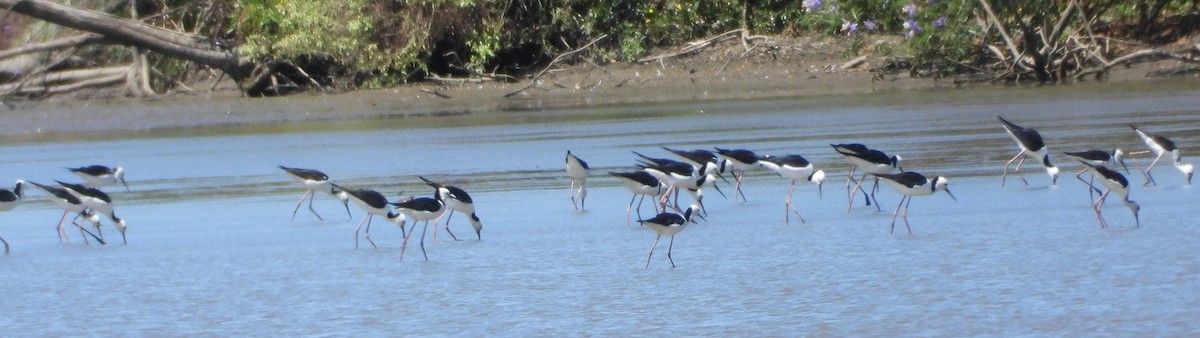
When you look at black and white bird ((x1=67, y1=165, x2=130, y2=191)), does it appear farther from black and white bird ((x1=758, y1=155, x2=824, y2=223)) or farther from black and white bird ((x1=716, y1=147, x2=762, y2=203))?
black and white bird ((x1=758, y1=155, x2=824, y2=223))

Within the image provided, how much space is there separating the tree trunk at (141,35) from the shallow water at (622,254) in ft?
20.4

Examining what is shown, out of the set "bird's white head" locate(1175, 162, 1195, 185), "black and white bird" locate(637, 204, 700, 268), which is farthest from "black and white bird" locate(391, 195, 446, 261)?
"bird's white head" locate(1175, 162, 1195, 185)

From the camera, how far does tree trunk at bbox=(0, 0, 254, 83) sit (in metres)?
20.9

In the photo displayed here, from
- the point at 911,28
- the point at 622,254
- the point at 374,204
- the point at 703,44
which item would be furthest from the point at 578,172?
the point at 703,44

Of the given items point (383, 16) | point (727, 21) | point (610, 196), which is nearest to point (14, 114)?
point (383, 16)

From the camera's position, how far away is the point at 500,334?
20.9 feet

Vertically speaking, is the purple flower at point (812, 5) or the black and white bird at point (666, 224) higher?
the purple flower at point (812, 5)

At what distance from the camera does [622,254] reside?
27.8ft

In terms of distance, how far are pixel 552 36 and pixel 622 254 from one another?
47.5ft

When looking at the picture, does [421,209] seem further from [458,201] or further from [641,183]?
[641,183]

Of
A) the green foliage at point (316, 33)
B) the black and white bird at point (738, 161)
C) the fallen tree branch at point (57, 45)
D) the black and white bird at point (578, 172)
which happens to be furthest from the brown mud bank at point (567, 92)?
the black and white bird at point (578, 172)

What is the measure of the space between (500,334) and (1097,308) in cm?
245

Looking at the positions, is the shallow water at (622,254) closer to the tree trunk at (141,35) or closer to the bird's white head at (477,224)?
the bird's white head at (477,224)

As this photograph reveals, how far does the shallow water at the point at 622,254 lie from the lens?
21.4 feet
